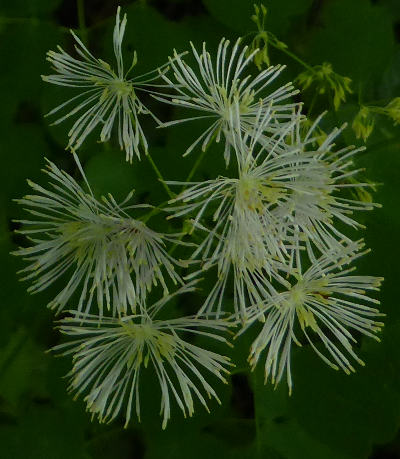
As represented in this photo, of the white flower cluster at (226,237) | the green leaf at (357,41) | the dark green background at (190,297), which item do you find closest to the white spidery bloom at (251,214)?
the white flower cluster at (226,237)

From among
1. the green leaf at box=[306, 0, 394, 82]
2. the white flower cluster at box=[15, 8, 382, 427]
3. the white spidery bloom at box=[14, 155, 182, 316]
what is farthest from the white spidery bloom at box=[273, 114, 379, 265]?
the green leaf at box=[306, 0, 394, 82]

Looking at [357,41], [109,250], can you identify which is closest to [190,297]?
[109,250]

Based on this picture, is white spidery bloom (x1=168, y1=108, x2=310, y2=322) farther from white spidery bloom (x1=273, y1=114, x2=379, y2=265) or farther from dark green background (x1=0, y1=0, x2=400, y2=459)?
dark green background (x1=0, y1=0, x2=400, y2=459)

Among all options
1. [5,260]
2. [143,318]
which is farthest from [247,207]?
[5,260]

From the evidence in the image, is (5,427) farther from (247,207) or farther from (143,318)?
(247,207)

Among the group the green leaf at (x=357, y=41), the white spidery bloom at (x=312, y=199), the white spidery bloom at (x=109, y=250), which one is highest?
the green leaf at (x=357, y=41)

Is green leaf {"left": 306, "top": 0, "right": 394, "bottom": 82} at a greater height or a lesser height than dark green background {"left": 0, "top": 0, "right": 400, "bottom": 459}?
greater

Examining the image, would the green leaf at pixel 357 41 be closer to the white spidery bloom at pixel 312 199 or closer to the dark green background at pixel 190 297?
the dark green background at pixel 190 297

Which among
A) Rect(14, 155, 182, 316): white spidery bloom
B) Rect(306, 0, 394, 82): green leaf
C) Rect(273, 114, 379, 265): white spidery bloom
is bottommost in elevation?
Rect(14, 155, 182, 316): white spidery bloom
